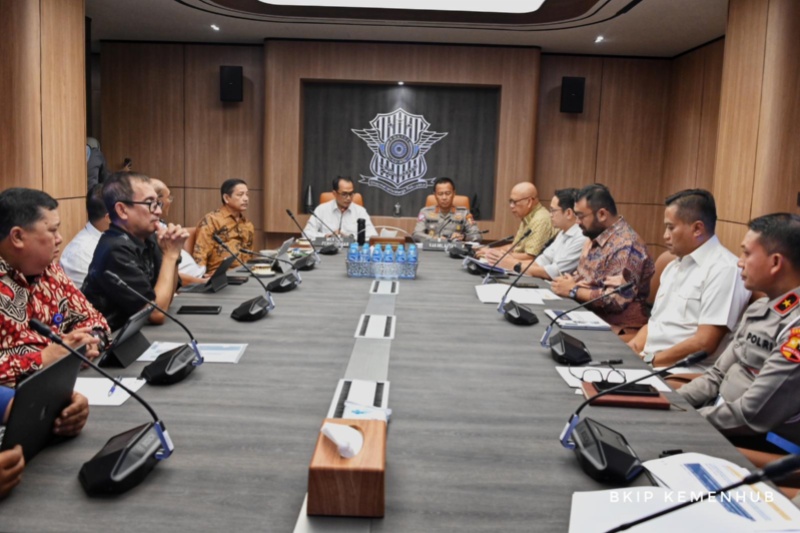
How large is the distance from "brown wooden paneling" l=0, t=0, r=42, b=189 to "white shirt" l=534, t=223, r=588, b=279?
11.4 ft

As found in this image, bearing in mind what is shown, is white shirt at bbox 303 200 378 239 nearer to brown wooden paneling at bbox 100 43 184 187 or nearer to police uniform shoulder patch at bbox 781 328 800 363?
brown wooden paneling at bbox 100 43 184 187

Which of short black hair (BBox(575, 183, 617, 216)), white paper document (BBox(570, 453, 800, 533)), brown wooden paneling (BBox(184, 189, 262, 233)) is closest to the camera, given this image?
white paper document (BBox(570, 453, 800, 533))

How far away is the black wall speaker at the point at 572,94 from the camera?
309 inches

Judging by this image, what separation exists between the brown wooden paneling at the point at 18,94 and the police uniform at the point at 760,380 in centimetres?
407

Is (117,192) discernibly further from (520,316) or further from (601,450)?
(601,450)

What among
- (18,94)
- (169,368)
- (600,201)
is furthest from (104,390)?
(18,94)

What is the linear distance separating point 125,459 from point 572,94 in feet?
24.2

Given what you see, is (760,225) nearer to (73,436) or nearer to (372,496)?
(372,496)

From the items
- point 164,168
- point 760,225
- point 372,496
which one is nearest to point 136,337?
point 372,496

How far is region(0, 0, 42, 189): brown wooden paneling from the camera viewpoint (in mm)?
4281

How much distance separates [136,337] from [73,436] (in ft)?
2.36

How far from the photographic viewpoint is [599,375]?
215 cm

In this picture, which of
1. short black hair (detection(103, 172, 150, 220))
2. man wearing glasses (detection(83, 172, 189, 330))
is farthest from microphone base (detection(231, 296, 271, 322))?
short black hair (detection(103, 172, 150, 220))

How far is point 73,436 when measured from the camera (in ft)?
5.12
